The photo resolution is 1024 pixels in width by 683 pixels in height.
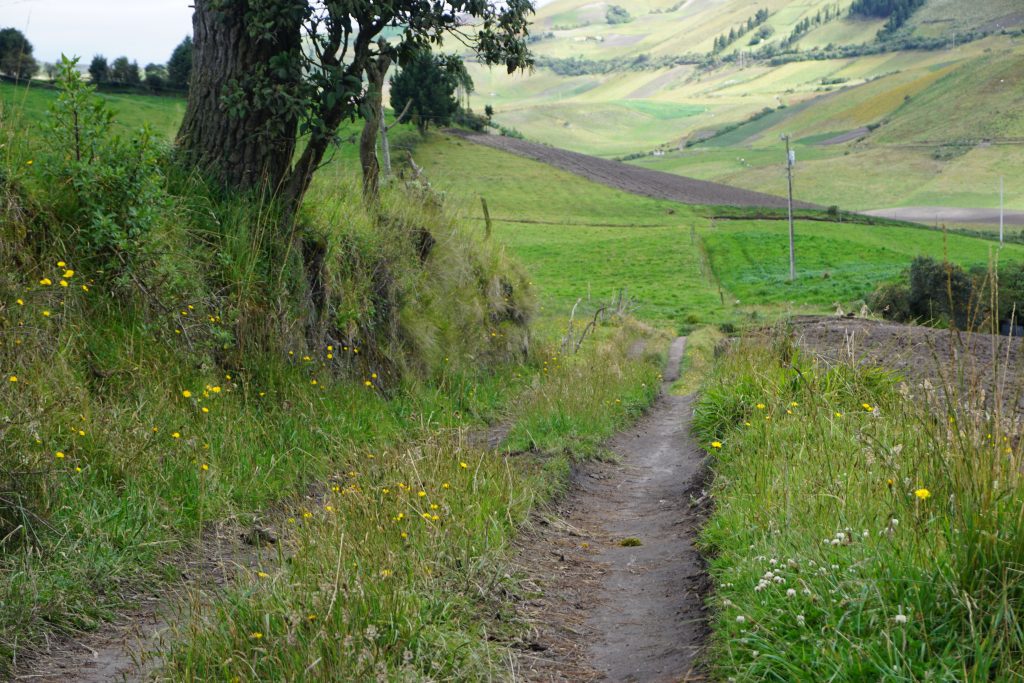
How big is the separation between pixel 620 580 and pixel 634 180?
10237 cm

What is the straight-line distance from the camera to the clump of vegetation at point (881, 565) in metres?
3.79

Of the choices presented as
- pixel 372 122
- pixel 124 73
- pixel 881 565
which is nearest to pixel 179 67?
pixel 124 73

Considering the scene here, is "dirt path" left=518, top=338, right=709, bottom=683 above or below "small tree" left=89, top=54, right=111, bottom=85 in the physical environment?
below

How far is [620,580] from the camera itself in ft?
21.4

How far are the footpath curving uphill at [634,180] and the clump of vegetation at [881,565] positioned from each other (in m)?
92.2

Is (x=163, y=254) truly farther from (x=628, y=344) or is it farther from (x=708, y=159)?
(x=708, y=159)

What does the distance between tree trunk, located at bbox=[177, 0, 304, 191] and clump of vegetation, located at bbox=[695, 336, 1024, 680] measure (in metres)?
6.39

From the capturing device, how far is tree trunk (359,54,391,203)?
10649 mm

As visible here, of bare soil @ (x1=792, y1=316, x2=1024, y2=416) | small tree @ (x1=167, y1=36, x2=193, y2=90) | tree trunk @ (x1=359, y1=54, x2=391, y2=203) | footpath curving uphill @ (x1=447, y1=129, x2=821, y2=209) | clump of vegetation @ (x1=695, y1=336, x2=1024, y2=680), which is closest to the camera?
clump of vegetation @ (x1=695, y1=336, x2=1024, y2=680)

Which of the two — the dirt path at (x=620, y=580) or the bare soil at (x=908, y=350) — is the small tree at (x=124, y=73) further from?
the dirt path at (x=620, y=580)

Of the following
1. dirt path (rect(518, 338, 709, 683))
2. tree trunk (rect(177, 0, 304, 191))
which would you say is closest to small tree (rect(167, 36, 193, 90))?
tree trunk (rect(177, 0, 304, 191))

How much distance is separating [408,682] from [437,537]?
159 cm

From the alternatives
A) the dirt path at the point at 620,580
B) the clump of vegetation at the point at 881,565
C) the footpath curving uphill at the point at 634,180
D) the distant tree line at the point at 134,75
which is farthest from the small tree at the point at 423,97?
the clump of vegetation at the point at 881,565

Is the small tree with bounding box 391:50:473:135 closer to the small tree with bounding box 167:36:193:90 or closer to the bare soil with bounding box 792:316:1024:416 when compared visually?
the small tree with bounding box 167:36:193:90
